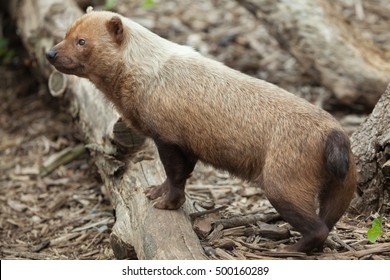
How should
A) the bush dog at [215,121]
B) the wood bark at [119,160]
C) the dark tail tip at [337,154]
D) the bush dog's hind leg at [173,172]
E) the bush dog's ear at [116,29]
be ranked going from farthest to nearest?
the bush dog's ear at [116,29], the bush dog's hind leg at [173,172], the wood bark at [119,160], the bush dog at [215,121], the dark tail tip at [337,154]

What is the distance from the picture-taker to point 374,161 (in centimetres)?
609

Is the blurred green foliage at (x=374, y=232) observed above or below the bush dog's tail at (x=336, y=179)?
below

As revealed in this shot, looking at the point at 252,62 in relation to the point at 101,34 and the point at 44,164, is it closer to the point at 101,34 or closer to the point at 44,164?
the point at 44,164

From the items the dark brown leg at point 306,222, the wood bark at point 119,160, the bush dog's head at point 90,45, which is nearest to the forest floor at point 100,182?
the dark brown leg at point 306,222

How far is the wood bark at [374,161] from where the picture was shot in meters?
5.97

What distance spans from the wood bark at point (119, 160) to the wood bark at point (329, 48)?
8.92ft

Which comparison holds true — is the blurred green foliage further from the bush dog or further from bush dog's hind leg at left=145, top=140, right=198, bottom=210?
bush dog's hind leg at left=145, top=140, right=198, bottom=210

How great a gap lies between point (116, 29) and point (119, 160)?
1.43 m

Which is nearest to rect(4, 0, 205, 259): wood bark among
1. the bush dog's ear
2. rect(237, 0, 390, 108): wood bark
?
the bush dog's ear

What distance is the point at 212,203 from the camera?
6.69 m

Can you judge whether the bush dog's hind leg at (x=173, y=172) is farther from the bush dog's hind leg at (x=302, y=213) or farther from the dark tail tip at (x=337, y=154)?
the dark tail tip at (x=337, y=154)

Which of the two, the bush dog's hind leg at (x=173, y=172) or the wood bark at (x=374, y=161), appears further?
the wood bark at (x=374, y=161)

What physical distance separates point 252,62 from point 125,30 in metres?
5.10

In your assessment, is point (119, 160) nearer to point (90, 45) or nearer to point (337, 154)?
point (90, 45)
